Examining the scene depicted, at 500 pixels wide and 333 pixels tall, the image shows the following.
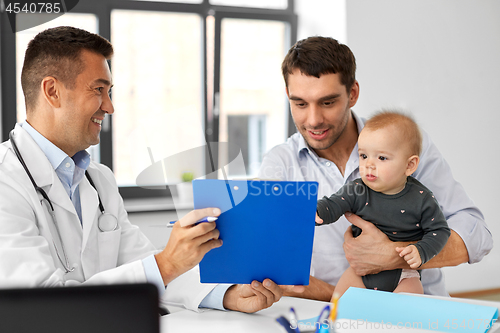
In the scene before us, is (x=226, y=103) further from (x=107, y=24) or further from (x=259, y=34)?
(x=107, y=24)

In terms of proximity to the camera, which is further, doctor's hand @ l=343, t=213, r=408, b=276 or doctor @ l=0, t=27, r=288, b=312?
doctor's hand @ l=343, t=213, r=408, b=276

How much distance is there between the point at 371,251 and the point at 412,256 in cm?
13

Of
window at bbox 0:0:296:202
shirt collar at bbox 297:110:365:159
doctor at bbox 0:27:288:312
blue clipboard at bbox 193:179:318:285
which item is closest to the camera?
blue clipboard at bbox 193:179:318:285

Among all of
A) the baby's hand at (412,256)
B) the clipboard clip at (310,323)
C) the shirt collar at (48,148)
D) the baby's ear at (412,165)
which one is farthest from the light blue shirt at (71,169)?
the baby's ear at (412,165)

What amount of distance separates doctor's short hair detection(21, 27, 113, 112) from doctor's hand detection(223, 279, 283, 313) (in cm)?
84

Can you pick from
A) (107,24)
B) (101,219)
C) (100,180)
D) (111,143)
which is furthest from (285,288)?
(107,24)

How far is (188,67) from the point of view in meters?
3.18

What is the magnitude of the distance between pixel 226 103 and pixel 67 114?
203 centimetres

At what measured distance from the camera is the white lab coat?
3.15ft

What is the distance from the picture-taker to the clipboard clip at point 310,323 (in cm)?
58

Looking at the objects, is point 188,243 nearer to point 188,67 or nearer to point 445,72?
point 188,67

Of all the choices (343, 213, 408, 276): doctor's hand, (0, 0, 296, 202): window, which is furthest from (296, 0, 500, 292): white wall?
(343, 213, 408, 276): doctor's hand

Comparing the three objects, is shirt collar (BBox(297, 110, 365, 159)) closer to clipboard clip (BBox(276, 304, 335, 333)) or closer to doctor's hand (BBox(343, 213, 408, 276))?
doctor's hand (BBox(343, 213, 408, 276))

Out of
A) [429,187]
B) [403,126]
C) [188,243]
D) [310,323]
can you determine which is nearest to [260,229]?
[188,243]
